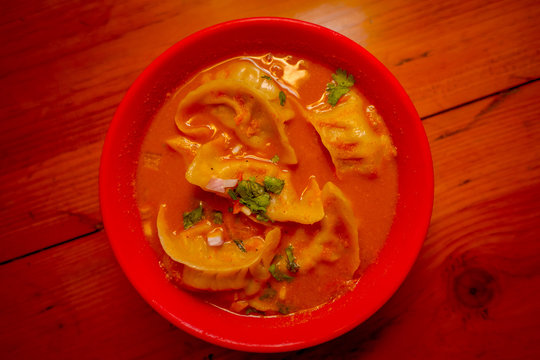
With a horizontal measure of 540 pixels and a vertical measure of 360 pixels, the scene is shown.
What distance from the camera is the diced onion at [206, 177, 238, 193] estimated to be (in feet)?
7.49

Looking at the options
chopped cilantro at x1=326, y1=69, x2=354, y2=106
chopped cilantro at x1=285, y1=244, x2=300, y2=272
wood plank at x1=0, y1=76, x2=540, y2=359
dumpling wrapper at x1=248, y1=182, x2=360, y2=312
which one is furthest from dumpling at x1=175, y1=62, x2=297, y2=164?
wood plank at x1=0, y1=76, x2=540, y2=359

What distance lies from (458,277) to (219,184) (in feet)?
5.26

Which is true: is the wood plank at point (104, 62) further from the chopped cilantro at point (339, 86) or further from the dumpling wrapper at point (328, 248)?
the dumpling wrapper at point (328, 248)

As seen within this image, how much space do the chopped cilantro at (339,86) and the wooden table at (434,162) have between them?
369 mm

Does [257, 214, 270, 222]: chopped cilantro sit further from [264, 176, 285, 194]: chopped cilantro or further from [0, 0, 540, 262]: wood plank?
[0, 0, 540, 262]: wood plank

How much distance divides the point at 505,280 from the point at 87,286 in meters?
2.63

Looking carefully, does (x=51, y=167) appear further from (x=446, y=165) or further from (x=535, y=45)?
(x=535, y=45)

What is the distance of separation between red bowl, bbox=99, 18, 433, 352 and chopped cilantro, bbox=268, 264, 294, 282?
23cm

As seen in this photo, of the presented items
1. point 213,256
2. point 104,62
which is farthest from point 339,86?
point 104,62

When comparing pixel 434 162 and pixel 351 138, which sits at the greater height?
pixel 351 138

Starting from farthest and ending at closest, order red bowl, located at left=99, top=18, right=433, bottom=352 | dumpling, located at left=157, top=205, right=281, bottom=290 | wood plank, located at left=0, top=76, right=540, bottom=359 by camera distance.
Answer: wood plank, located at left=0, top=76, right=540, bottom=359 < dumpling, located at left=157, top=205, right=281, bottom=290 < red bowl, located at left=99, top=18, right=433, bottom=352

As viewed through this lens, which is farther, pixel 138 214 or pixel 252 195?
pixel 138 214

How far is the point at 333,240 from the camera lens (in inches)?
96.0

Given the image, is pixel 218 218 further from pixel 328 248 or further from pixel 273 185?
pixel 328 248
